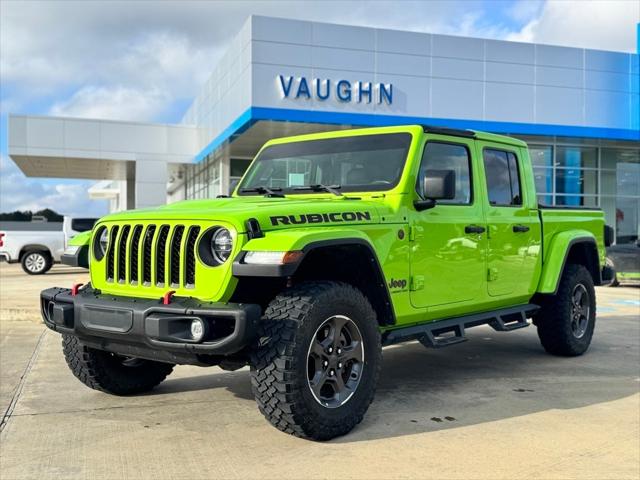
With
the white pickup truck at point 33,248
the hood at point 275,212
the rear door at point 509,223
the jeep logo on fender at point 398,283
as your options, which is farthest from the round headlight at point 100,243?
the white pickup truck at point 33,248

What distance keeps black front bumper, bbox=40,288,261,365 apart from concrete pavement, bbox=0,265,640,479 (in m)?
0.56

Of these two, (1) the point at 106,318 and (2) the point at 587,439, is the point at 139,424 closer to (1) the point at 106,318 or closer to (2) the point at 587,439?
(1) the point at 106,318

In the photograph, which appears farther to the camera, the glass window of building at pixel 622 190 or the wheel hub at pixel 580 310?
the glass window of building at pixel 622 190

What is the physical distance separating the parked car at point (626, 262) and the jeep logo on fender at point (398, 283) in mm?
11695

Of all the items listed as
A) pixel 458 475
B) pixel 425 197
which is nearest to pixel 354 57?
pixel 425 197

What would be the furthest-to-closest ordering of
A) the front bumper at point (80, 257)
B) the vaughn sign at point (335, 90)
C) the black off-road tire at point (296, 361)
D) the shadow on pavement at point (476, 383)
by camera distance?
the vaughn sign at point (335, 90) < the front bumper at point (80, 257) < the shadow on pavement at point (476, 383) < the black off-road tire at point (296, 361)

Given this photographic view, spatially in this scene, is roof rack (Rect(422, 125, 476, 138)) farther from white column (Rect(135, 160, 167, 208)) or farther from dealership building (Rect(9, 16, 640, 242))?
white column (Rect(135, 160, 167, 208))

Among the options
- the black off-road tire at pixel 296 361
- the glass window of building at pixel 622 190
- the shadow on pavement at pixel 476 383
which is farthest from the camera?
the glass window of building at pixel 622 190

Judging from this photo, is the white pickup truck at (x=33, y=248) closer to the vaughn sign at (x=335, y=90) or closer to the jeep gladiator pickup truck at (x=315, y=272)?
the vaughn sign at (x=335, y=90)

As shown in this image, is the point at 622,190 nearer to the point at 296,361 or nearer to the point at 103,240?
the point at 103,240

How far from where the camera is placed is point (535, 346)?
7.44 metres

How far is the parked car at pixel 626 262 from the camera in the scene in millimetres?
14758

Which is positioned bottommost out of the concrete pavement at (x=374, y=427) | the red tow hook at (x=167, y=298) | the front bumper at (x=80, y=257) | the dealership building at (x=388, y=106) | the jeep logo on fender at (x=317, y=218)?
the concrete pavement at (x=374, y=427)

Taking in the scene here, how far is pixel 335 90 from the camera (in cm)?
2173
